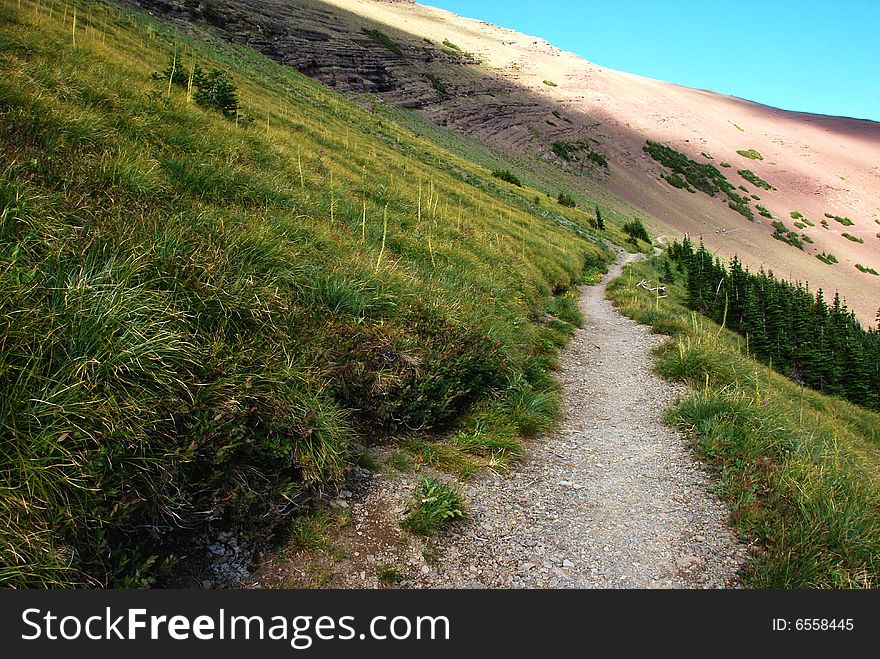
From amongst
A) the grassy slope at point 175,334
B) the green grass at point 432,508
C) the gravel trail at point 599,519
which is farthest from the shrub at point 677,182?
the green grass at point 432,508

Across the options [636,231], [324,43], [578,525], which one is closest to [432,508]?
[578,525]

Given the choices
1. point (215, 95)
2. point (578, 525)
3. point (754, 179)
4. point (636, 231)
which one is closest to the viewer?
point (578, 525)

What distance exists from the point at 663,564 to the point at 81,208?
6.07m

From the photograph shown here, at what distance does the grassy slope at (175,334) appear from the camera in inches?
105

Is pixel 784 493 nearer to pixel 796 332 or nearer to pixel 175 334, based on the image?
pixel 175 334

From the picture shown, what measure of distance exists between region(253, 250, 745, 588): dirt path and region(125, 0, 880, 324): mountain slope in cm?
5087

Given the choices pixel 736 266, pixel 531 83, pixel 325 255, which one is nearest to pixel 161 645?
pixel 325 255

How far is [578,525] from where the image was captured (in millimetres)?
4340

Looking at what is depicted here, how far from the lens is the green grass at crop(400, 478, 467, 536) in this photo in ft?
12.5

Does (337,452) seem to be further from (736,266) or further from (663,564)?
(736,266)

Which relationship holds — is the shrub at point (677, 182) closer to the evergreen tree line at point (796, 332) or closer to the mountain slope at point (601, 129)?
the mountain slope at point (601, 129)

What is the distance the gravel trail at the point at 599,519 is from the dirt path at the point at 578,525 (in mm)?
11

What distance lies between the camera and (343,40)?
223ft

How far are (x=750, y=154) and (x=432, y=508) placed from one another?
119 metres
